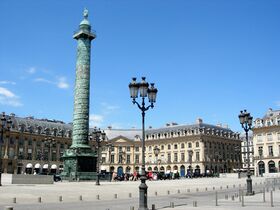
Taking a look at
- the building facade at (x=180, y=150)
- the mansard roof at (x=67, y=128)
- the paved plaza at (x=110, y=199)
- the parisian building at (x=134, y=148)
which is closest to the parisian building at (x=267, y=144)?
the building facade at (x=180, y=150)

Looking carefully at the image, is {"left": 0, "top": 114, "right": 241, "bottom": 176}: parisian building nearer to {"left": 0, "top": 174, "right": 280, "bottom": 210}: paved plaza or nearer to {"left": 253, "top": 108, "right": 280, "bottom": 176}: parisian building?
{"left": 253, "top": 108, "right": 280, "bottom": 176}: parisian building

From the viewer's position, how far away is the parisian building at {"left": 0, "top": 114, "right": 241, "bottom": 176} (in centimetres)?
8831

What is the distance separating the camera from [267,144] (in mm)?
82312

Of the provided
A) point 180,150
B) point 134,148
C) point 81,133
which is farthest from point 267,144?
Result: point 81,133

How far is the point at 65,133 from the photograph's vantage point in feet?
330

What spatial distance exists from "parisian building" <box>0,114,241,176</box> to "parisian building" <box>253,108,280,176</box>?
14.1m

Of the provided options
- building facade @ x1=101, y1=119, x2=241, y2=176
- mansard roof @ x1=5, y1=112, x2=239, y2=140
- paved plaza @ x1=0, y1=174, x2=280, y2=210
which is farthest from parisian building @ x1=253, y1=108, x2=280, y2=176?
paved plaza @ x1=0, y1=174, x2=280, y2=210

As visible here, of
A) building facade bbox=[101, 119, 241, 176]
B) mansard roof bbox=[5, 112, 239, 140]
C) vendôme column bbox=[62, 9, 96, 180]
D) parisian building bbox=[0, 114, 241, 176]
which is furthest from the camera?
building facade bbox=[101, 119, 241, 176]

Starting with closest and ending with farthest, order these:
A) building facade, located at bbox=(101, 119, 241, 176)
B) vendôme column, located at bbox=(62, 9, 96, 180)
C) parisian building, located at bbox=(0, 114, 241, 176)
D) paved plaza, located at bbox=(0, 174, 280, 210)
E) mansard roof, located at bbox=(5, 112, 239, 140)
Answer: paved plaza, located at bbox=(0, 174, 280, 210)
vendôme column, located at bbox=(62, 9, 96, 180)
parisian building, located at bbox=(0, 114, 241, 176)
mansard roof, located at bbox=(5, 112, 239, 140)
building facade, located at bbox=(101, 119, 241, 176)

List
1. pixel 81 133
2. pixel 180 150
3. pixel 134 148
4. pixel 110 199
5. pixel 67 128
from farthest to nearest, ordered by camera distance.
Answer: pixel 134 148, pixel 67 128, pixel 180 150, pixel 81 133, pixel 110 199

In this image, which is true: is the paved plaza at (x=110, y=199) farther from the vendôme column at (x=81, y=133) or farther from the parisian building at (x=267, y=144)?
the parisian building at (x=267, y=144)

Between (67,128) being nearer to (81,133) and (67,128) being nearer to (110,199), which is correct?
(81,133)

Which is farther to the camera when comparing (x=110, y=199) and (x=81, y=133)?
(x=81, y=133)

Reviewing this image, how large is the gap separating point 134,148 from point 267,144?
4098 cm
